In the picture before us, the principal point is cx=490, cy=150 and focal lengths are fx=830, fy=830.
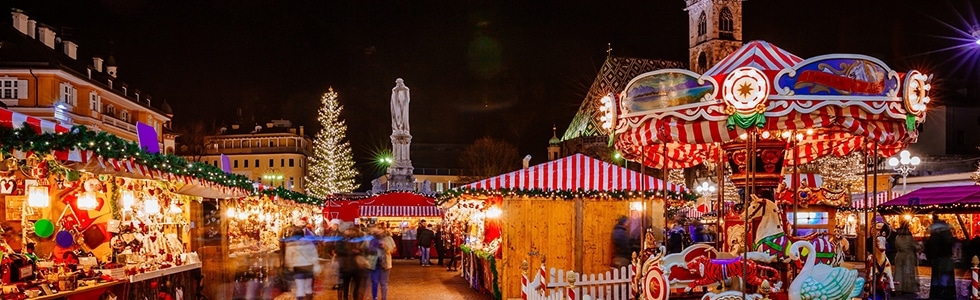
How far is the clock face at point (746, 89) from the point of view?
8586 millimetres

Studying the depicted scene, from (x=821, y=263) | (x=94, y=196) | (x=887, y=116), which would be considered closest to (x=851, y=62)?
(x=887, y=116)

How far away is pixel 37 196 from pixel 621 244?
375 inches

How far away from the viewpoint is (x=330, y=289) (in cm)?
1670

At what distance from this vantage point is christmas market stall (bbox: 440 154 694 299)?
1468 centimetres

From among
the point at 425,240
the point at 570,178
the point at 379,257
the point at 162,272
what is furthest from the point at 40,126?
the point at 425,240

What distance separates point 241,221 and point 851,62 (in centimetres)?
1639

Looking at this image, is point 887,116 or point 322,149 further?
point 322,149

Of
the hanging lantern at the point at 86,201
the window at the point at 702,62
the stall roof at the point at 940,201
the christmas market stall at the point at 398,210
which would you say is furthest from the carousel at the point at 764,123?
the window at the point at 702,62

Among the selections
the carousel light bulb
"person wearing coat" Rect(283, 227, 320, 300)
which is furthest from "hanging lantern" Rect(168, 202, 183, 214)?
"person wearing coat" Rect(283, 227, 320, 300)

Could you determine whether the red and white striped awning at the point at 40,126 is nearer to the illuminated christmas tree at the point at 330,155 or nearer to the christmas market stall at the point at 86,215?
A: the christmas market stall at the point at 86,215

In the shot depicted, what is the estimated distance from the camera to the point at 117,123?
45000 mm

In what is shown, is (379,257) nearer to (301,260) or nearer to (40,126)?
(301,260)

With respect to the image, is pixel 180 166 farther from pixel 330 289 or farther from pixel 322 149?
pixel 322 149

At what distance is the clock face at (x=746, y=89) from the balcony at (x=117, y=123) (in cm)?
4042
